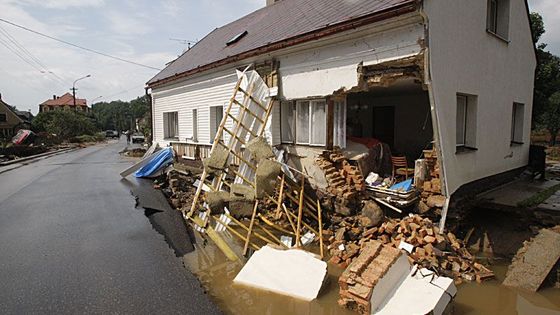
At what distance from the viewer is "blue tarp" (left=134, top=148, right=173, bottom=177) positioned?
1480 centimetres

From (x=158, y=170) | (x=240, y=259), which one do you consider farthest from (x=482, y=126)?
(x=158, y=170)

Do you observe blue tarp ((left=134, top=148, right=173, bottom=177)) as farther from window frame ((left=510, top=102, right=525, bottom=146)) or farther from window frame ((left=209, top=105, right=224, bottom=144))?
window frame ((left=510, top=102, right=525, bottom=146))

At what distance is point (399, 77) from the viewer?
720cm

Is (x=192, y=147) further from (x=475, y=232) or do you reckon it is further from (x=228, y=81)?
(x=475, y=232)

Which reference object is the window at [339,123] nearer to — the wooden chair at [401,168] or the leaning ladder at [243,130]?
the wooden chair at [401,168]

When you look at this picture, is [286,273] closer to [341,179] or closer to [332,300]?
[332,300]

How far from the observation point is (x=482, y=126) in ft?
28.8

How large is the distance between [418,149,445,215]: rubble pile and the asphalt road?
5071 millimetres

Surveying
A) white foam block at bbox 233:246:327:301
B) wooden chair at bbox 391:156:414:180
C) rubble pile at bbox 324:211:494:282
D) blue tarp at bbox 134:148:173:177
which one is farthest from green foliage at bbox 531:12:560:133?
blue tarp at bbox 134:148:173:177

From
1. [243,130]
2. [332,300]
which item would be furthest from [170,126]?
[332,300]

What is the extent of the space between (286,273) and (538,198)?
6846 millimetres

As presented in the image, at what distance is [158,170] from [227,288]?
10.3 meters

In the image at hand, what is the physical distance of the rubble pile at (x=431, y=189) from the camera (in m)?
7.18

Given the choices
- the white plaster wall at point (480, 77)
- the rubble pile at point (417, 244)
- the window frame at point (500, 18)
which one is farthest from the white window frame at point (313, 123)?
the window frame at point (500, 18)
